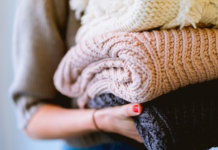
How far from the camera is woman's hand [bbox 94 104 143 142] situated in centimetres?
35

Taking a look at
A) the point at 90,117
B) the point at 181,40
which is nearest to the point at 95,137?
the point at 90,117

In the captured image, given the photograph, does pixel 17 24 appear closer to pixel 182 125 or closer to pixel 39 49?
pixel 39 49

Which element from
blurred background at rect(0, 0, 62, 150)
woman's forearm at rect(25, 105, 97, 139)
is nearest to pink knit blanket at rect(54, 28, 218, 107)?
woman's forearm at rect(25, 105, 97, 139)

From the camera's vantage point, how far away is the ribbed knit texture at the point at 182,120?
0.32 m

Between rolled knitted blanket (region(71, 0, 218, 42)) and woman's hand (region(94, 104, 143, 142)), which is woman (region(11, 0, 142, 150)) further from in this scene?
rolled knitted blanket (region(71, 0, 218, 42))

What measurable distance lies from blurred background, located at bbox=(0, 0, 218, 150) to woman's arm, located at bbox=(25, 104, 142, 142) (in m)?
0.43

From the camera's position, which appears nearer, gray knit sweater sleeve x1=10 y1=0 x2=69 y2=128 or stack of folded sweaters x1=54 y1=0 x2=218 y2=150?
stack of folded sweaters x1=54 y1=0 x2=218 y2=150

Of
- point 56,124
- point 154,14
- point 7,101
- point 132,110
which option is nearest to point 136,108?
point 132,110

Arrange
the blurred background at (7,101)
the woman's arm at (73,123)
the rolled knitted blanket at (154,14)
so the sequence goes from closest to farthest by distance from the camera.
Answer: the rolled knitted blanket at (154,14) < the woman's arm at (73,123) < the blurred background at (7,101)

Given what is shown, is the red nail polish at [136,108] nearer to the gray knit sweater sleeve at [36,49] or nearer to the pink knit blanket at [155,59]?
the pink knit blanket at [155,59]

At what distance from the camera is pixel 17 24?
0.52 metres

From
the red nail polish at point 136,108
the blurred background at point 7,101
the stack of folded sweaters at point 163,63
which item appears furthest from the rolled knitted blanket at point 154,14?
the blurred background at point 7,101

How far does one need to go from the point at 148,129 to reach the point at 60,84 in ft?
0.61

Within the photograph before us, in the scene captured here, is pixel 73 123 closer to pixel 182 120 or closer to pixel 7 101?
pixel 182 120
